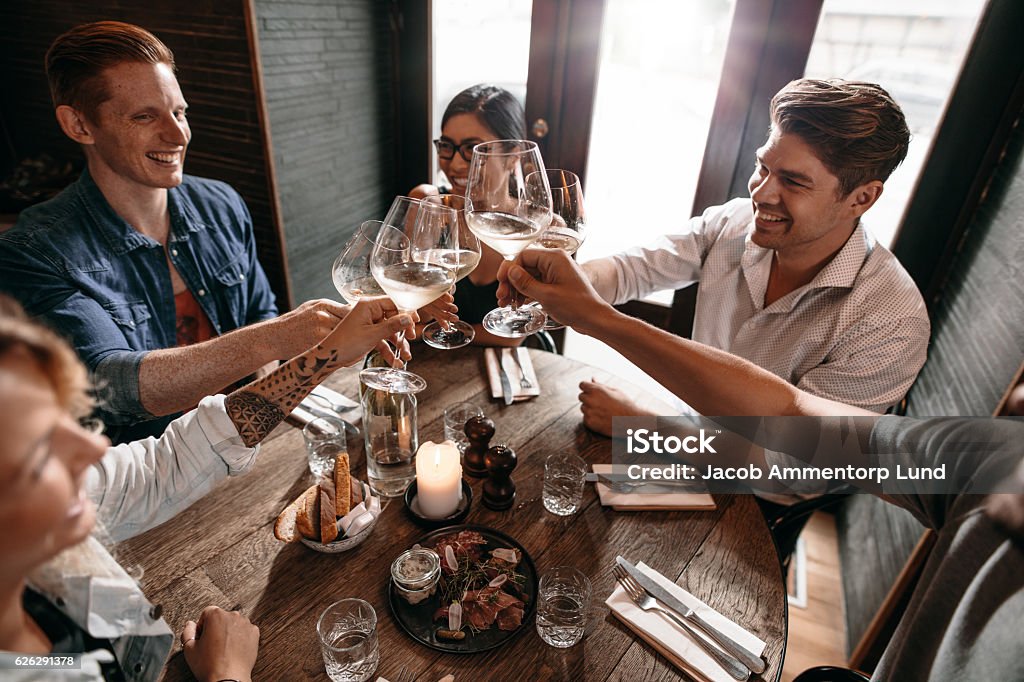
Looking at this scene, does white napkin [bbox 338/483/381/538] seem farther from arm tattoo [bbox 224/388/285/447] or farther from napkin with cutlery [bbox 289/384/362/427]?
napkin with cutlery [bbox 289/384/362/427]

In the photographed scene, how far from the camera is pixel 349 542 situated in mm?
1098

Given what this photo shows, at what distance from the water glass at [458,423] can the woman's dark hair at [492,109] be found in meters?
1.22

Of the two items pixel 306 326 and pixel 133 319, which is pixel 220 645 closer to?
pixel 306 326

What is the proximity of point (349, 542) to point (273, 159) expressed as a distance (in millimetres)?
2217

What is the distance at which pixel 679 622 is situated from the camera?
1.01m

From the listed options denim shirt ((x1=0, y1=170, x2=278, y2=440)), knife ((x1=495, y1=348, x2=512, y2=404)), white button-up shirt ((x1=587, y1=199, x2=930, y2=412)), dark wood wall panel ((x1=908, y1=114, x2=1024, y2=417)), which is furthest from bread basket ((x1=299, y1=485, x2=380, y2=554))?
dark wood wall panel ((x1=908, y1=114, x2=1024, y2=417))

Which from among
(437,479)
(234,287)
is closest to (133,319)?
(234,287)

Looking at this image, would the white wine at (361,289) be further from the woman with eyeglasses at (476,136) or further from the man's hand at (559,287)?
the woman with eyeglasses at (476,136)

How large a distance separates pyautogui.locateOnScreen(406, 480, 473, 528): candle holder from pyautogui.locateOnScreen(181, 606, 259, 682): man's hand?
36 cm

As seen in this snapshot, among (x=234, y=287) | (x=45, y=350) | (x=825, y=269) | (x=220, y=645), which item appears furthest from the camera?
(x=234, y=287)

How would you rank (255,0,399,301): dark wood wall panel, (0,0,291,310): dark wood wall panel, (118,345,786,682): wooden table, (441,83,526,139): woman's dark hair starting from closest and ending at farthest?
(118,345,786,682): wooden table
(441,83,526,139): woman's dark hair
(0,0,291,310): dark wood wall panel
(255,0,399,301): dark wood wall panel

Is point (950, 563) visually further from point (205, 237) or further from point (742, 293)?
point (205, 237)

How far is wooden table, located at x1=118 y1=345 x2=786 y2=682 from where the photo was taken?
94 cm

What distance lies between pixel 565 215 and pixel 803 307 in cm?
86
